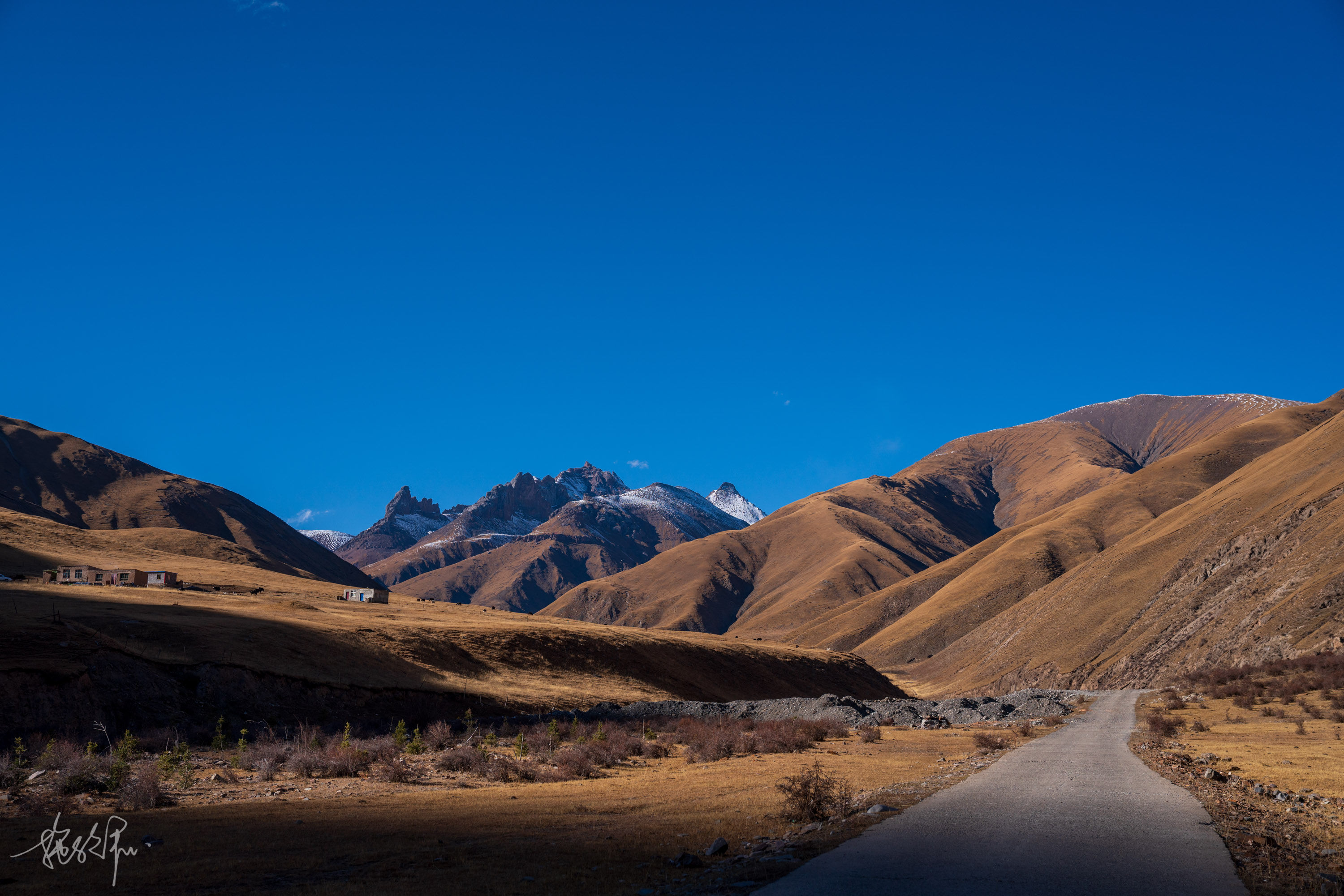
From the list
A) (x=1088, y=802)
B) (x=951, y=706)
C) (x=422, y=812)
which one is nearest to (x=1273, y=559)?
(x=951, y=706)

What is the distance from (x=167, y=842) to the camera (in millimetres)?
15250

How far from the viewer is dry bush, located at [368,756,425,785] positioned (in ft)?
80.1

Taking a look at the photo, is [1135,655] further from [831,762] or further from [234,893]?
[234,893]

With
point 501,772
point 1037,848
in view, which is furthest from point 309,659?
point 1037,848

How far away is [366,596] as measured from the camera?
96.9 m

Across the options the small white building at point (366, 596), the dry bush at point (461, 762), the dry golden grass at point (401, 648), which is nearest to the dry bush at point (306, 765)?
the dry bush at point (461, 762)

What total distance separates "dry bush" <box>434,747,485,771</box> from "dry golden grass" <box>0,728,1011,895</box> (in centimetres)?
118

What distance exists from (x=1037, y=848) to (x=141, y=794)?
63.8 ft

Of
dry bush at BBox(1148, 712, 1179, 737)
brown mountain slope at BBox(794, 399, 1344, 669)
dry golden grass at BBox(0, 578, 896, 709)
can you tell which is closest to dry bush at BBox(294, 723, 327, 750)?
dry golden grass at BBox(0, 578, 896, 709)

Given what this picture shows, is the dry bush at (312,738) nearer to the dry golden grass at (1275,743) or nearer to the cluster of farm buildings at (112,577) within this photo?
the dry golden grass at (1275,743)

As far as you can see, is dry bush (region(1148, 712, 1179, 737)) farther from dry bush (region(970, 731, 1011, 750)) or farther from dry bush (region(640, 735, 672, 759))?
dry bush (region(640, 735, 672, 759))

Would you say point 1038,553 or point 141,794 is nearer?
point 141,794
